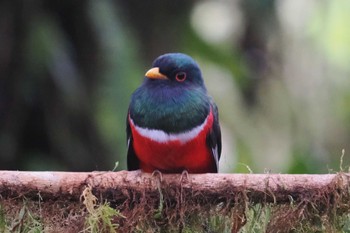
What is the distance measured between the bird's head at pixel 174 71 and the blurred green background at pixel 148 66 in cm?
171

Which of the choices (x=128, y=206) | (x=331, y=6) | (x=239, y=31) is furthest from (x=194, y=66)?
(x=331, y=6)

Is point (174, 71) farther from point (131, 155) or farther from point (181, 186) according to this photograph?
point (181, 186)

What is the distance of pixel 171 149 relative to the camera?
4172 mm

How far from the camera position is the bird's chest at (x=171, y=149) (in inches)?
164

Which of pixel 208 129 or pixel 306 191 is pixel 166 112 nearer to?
pixel 208 129

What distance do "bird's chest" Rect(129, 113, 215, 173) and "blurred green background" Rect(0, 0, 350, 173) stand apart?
179 centimetres

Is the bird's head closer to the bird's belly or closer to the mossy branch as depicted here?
the bird's belly

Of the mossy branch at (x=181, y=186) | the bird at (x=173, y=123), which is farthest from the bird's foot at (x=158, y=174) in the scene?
the bird at (x=173, y=123)

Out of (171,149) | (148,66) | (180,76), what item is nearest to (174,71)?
(180,76)

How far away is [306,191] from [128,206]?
0.74m

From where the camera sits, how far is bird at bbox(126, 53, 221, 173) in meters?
4.19

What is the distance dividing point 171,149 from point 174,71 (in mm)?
471

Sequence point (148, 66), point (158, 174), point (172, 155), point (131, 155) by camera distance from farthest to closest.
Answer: point (148, 66) → point (131, 155) → point (172, 155) → point (158, 174)

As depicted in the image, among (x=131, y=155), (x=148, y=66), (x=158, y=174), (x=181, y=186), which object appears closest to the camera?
(x=181, y=186)
